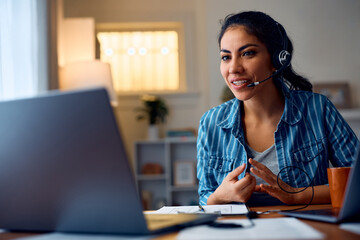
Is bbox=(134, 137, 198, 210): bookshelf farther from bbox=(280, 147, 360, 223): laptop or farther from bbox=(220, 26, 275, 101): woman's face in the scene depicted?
bbox=(280, 147, 360, 223): laptop

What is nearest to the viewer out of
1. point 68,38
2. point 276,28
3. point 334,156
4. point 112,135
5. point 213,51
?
point 112,135

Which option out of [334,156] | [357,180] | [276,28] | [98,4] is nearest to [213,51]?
[98,4]

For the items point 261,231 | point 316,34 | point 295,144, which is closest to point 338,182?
point 261,231

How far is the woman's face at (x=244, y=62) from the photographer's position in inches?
61.2

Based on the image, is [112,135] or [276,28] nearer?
[112,135]

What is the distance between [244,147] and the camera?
4.85 feet

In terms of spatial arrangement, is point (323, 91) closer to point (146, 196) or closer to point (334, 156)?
point (146, 196)

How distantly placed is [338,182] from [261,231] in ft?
1.27

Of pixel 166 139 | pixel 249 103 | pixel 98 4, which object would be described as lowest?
pixel 166 139

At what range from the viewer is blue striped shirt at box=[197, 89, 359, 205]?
1.42 metres

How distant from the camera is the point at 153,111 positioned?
14.5 ft

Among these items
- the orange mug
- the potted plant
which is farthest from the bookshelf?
the orange mug

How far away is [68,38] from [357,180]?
12.6 feet

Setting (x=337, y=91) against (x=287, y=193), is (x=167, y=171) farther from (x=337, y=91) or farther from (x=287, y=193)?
(x=287, y=193)
